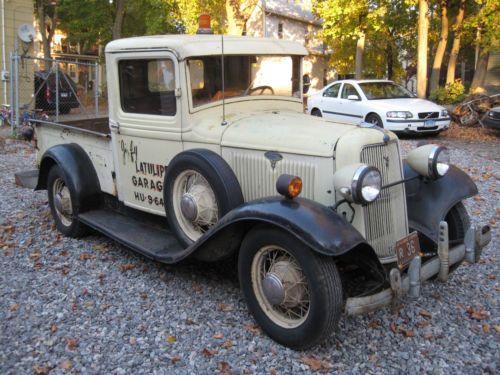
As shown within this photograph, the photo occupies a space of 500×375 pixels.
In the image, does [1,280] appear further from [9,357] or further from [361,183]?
[361,183]

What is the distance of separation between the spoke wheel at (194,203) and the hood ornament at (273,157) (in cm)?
50

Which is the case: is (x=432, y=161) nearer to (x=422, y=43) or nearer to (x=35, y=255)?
(x=35, y=255)

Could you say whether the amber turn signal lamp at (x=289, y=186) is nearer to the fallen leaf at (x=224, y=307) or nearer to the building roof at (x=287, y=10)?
the fallen leaf at (x=224, y=307)

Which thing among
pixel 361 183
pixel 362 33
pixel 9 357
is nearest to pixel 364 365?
pixel 361 183

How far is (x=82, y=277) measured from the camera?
4.45 m

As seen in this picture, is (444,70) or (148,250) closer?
(148,250)

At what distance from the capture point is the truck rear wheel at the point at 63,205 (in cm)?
525

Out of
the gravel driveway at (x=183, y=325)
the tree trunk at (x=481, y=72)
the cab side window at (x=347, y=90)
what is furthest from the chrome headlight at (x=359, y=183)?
the tree trunk at (x=481, y=72)

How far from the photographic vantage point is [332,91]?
14680mm

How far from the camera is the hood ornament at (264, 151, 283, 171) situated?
3729 millimetres

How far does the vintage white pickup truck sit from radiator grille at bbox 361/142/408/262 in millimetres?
12

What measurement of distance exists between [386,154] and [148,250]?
6.54ft

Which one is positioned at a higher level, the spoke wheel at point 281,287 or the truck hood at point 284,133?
the truck hood at point 284,133

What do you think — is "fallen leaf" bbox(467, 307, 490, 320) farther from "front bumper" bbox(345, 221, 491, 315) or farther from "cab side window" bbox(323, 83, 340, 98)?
"cab side window" bbox(323, 83, 340, 98)
